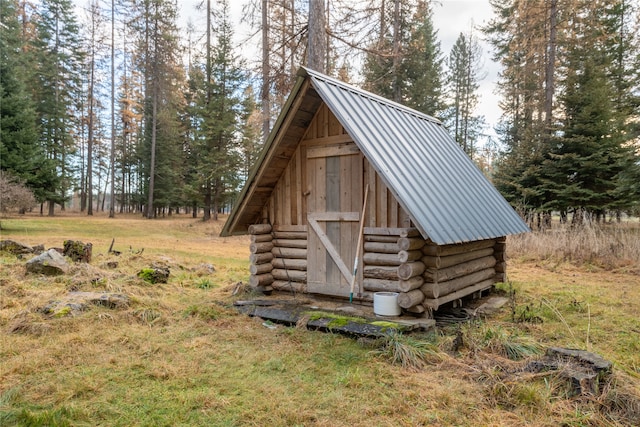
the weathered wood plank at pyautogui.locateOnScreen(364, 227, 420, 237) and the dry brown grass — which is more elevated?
the weathered wood plank at pyautogui.locateOnScreen(364, 227, 420, 237)

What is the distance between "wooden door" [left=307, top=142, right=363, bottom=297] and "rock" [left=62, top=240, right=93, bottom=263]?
6.34m

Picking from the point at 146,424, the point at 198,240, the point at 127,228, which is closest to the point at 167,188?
the point at 127,228

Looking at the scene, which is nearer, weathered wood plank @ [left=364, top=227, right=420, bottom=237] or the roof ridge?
weathered wood plank @ [left=364, top=227, right=420, bottom=237]

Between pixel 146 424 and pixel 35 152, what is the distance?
20.3 m

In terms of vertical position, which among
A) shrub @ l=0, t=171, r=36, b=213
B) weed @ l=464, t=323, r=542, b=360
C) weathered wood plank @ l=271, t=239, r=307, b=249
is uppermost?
shrub @ l=0, t=171, r=36, b=213

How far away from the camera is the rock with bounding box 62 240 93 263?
32.1 feet

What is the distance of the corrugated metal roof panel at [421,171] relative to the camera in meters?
5.46

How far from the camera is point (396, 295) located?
229 inches

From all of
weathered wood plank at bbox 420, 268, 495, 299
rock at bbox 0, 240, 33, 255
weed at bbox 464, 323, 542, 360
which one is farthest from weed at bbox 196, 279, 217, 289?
weed at bbox 464, 323, 542, 360

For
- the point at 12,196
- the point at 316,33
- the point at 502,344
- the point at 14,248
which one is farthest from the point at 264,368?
the point at 12,196

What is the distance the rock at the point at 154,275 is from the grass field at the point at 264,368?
0.70 m

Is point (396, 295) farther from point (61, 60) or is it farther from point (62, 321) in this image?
point (61, 60)

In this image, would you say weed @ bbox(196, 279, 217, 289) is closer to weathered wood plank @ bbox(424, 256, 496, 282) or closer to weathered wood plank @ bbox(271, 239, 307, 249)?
weathered wood plank @ bbox(271, 239, 307, 249)

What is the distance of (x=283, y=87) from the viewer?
1292 centimetres
